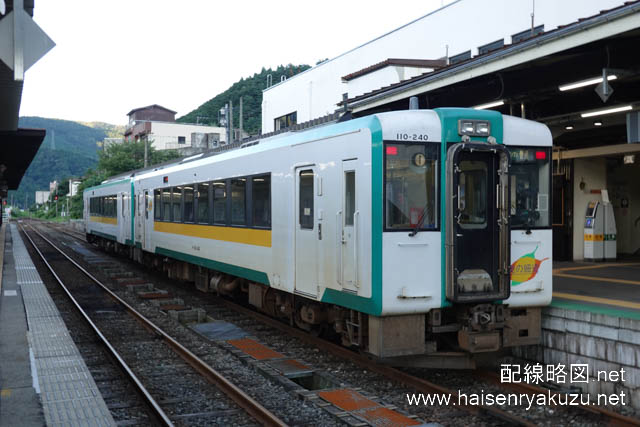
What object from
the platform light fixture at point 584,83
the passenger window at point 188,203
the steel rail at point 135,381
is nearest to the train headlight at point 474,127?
the platform light fixture at point 584,83

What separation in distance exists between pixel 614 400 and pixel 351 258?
317 centimetres

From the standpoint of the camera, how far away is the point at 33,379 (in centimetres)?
674

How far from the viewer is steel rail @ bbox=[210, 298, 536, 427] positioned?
5.80m

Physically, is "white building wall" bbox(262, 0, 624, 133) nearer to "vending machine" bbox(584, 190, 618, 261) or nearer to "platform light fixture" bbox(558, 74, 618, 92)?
"vending machine" bbox(584, 190, 618, 261)

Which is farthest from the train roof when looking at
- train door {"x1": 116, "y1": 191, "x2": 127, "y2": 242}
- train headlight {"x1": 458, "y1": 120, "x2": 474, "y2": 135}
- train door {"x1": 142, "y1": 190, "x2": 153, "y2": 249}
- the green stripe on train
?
train door {"x1": 116, "y1": 191, "x2": 127, "y2": 242}

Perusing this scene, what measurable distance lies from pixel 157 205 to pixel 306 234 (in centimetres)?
929

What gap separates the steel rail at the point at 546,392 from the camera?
18.5 ft

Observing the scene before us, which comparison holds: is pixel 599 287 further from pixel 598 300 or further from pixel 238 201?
pixel 238 201

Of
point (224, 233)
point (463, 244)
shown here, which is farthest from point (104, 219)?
point (463, 244)

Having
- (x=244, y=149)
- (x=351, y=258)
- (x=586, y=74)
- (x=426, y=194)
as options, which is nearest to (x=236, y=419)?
(x=351, y=258)

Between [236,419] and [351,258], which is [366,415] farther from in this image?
[351,258]

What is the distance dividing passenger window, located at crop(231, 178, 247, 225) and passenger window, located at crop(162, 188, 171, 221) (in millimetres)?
4764

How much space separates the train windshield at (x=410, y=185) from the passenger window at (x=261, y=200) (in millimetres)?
3106

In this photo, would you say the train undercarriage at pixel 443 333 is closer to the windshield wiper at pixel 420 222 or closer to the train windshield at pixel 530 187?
the windshield wiper at pixel 420 222
